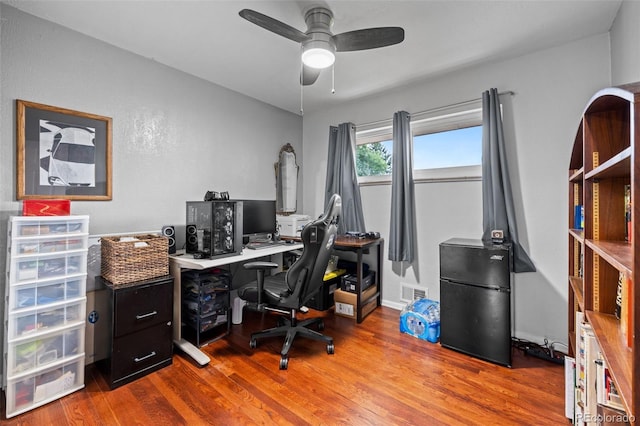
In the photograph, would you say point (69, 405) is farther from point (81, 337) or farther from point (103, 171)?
point (103, 171)

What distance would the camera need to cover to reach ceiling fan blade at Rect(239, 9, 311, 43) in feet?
4.78

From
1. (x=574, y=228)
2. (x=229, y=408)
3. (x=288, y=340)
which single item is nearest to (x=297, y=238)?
(x=288, y=340)

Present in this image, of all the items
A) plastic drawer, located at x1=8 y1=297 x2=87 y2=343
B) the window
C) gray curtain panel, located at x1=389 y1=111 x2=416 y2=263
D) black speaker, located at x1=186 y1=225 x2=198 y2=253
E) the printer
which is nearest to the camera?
plastic drawer, located at x1=8 y1=297 x2=87 y2=343

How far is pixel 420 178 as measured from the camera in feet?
9.61

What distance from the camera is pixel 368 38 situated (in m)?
1.68

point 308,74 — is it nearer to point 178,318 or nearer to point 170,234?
point 170,234

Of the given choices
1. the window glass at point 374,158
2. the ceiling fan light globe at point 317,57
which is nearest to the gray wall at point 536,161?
the window glass at point 374,158

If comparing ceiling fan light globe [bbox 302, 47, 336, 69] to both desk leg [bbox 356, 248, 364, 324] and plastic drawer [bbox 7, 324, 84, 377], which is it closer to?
desk leg [bbox 356, 248, 364, 324]

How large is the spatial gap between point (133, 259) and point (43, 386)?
0.83 metres

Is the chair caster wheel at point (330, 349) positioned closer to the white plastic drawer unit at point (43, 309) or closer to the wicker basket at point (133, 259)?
the wicker basket at point (133, 259)

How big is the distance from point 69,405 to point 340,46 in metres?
2.71

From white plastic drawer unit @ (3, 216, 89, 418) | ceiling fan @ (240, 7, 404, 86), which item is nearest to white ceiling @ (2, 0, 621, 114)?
ceiling fan @ (240, 7, 404, 86)

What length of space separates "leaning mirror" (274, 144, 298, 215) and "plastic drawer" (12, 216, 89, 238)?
2133 millimetres

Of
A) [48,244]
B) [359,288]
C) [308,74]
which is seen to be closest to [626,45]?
[308,74]
